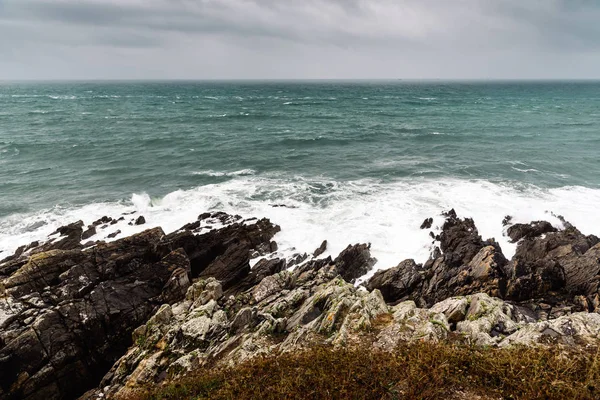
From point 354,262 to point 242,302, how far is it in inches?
379

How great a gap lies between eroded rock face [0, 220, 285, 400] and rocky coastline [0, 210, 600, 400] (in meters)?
0.05

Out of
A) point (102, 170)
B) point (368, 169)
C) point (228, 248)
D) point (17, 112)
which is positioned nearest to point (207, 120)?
point (102, 170)

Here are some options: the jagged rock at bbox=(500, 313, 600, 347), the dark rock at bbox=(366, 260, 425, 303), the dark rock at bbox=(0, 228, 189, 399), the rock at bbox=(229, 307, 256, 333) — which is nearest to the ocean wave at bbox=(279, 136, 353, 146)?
the dark rock at bbox=(366, 260, 425, 303)

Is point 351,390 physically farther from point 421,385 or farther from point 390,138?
point 390,138

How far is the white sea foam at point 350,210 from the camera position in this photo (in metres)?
26.8

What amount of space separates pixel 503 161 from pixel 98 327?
172 ft

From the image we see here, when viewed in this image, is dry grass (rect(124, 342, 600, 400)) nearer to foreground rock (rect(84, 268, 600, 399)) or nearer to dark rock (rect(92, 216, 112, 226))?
foreground rock (rect(84, 268, 600, 399))

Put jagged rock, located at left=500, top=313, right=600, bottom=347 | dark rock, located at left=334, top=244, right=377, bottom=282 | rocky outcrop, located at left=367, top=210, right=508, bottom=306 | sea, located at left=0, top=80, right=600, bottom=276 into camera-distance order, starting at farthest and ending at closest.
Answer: sea, located at left=0, top=80, right=600, bottom=276 < dark rock, located at left=334, top=244, right=377, bottom=282 < rocky outcrop, located at left=367, top=210, right=508, bottom=306 < jagged rock, located at left=500, top=313, right=600, bottom=347

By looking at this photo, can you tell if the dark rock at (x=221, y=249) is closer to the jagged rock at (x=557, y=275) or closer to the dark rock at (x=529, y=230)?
the jagged rock at (x=557, y=275)

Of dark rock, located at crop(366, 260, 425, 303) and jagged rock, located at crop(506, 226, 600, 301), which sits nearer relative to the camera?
jagged rock, located at crop(506, 226, 600, 301)

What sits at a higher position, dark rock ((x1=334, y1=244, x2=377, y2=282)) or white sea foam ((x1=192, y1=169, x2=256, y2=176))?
white sea foam ((x1=192, y1=169, x2=256, y2=176))

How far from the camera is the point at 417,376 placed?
7707 millimetres

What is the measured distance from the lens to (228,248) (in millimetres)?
23578

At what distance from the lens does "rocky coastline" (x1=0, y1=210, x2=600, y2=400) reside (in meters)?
11.7
